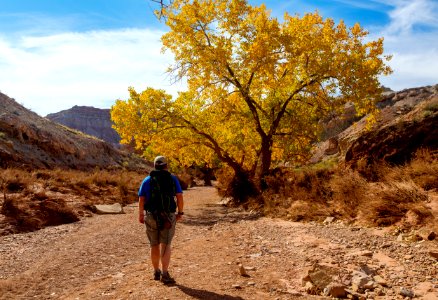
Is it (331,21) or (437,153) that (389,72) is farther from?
(437,153)

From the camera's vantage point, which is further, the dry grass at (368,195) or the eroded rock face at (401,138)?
the eroded rock face at (401,138)

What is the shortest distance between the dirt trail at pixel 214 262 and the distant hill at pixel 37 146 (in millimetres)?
15938

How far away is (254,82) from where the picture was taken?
16250mm

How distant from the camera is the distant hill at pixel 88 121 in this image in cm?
15612

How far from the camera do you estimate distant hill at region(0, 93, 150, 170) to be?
25.1 metres

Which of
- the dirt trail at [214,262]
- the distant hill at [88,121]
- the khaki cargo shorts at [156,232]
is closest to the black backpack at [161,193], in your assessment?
the khaki cargo shorts at [156,232]

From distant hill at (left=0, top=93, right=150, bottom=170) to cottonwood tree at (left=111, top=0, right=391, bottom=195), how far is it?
36.2ft

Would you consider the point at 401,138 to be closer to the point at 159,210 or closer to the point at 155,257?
the point at 159,210

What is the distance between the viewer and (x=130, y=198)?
19641mm

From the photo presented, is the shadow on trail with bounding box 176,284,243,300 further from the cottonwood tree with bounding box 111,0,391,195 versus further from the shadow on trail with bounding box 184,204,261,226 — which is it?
the cottonwood tree with bounding box 111,0,391,195

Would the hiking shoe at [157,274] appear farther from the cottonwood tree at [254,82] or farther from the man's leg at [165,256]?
the cottonwood tree at [254,82]

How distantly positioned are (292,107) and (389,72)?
4.24 m

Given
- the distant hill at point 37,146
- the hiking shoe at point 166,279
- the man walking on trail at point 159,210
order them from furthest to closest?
the distant hill at point 37,146 → the man walking on trail at point 159,210 → the hiking shoe at point 166,279

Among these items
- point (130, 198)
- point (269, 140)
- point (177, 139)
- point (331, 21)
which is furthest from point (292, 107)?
point (130, 198)
